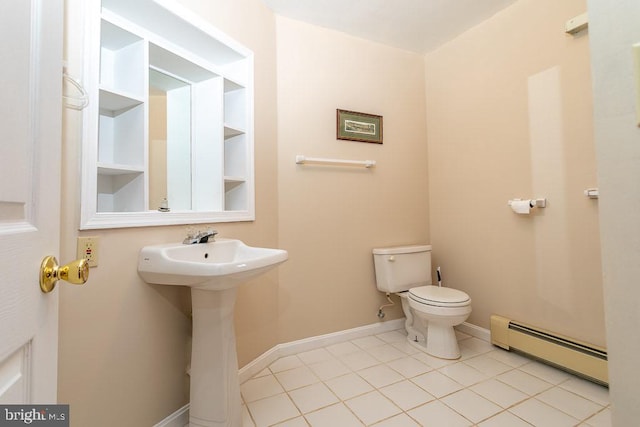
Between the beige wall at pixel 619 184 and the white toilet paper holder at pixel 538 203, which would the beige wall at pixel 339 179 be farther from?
the beige wall at pixel 619 184

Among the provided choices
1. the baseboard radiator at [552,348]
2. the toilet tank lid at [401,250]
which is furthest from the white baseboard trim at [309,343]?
the baseboard radiator at [552,348]

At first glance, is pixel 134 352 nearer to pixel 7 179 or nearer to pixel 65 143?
pixel 65 143

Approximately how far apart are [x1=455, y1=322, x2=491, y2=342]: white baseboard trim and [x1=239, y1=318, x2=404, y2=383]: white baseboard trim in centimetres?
48

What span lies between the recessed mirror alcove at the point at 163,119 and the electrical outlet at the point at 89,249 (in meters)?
0.05

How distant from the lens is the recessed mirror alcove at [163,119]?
1.15 metres

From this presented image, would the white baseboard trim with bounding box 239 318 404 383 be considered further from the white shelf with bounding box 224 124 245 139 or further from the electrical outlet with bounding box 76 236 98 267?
the white shelf with bounding box 224 124 245 139

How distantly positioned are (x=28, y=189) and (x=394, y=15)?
7.74 ft

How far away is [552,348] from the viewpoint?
1735mm

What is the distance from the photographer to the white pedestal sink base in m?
1.21

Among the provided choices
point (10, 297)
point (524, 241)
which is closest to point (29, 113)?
point (10, 297)

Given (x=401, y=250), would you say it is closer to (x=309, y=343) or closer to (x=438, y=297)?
(x=438, y=297)

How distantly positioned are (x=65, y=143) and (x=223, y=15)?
109cm

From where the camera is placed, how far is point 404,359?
1947 mm

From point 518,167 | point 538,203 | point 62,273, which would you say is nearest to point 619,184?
point 62,273
